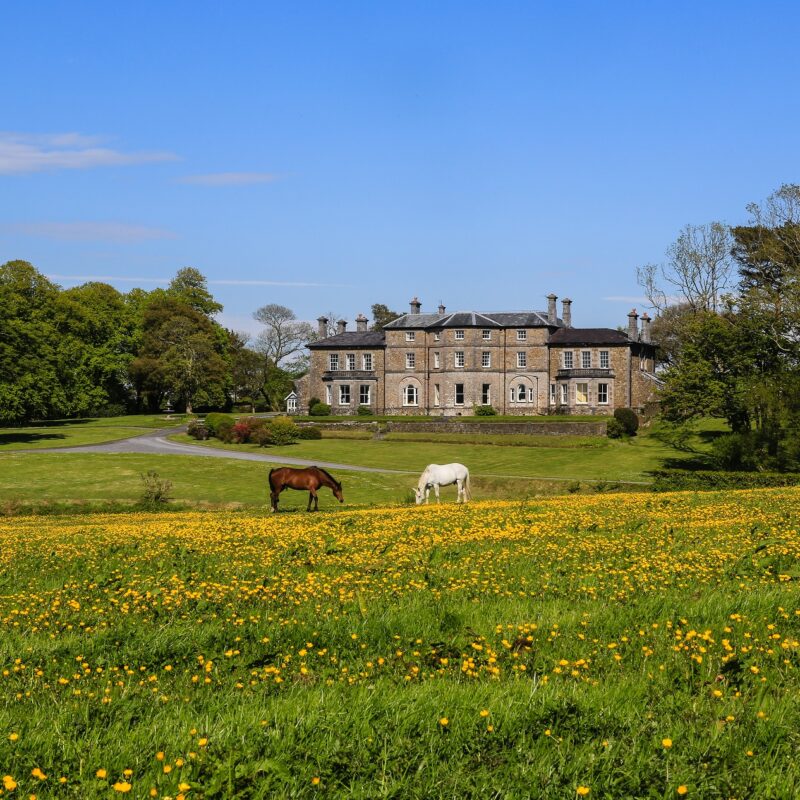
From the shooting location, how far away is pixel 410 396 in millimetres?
103312

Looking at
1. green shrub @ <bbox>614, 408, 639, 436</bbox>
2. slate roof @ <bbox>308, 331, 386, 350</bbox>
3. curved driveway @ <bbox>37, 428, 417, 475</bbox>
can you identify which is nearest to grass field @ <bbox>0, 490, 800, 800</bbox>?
curved driveway @ <bbox>37, 428, 417, 475</bbox>

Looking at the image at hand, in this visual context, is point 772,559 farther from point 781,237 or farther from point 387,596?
point 781,237

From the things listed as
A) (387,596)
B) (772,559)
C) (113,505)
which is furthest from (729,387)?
(387,596)

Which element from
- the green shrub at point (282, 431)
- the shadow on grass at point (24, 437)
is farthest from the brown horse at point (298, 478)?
the shadow on grass at point (24, 437)

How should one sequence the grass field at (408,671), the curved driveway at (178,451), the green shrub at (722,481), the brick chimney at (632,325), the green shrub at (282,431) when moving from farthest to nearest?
the brick chimney at (632,325)
the green shrub at (282,431)
the curved driveway at (178,451)
the green shrub at (722,481)
the grass field at (408,671)

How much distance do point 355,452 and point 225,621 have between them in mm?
60883

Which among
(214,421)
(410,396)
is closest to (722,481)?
(214,421)

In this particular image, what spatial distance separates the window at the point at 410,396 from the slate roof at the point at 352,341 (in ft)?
19.9

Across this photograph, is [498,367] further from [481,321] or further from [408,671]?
[408,671]

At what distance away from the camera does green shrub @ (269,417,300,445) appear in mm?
75312

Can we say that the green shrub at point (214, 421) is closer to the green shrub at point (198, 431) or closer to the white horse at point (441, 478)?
the green shrub at point (198, 431)

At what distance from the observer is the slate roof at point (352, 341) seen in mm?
105312

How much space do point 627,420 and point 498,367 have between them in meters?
23.1

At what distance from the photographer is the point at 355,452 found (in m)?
71.2
